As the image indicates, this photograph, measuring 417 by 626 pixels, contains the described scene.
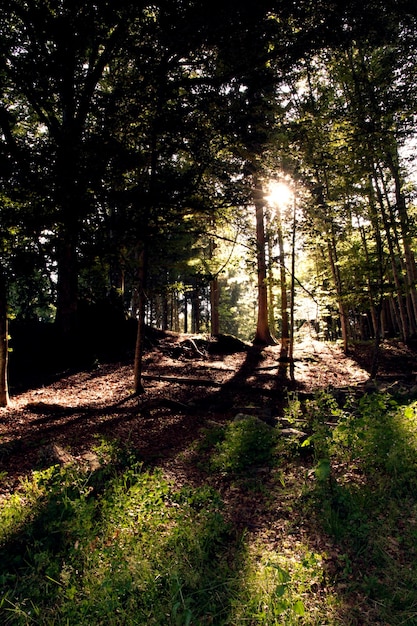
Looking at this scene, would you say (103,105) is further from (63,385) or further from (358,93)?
(63,385)

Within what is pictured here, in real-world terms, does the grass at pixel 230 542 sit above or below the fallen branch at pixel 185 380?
below

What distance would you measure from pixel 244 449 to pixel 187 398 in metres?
4.42

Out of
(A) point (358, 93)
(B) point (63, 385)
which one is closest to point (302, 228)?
(A) point (358, 93)

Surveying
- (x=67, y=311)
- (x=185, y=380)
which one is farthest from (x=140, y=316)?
(x=67, y=311)

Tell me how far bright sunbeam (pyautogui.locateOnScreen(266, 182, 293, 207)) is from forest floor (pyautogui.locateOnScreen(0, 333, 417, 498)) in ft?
17.3

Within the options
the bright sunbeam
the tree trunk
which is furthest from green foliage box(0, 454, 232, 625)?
the bright sunbeam

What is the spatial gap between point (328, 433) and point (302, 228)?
655 cm

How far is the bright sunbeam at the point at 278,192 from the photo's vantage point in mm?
9359

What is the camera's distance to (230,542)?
3719 millimetres

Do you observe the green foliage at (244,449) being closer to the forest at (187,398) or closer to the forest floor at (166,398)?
the forest at (187,398)

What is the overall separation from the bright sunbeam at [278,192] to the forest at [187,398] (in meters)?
0.06

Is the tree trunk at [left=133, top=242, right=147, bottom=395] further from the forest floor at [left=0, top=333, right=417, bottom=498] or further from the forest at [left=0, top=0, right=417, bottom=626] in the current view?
the forest floor at [left=0, top=333, right=417, bottom=498]

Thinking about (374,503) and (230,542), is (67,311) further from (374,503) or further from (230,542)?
(374,503)

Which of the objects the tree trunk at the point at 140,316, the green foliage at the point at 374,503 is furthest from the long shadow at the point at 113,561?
the tree trunk at the point at 140,316
